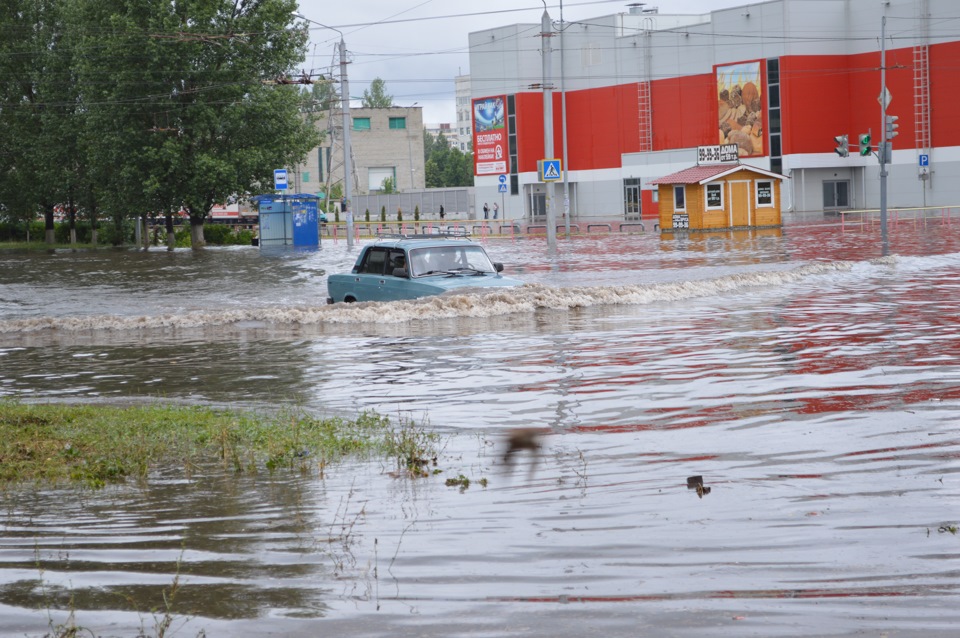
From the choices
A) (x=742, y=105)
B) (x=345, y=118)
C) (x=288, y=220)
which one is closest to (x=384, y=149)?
(x=742, y=105)

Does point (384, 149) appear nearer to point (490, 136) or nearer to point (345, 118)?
point (490, 136)

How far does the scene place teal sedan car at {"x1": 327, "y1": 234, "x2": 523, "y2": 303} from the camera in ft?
63.8

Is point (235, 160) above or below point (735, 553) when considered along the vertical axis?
above

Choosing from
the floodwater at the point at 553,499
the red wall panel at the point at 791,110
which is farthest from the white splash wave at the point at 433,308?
the red wall panel at the point at 791,110

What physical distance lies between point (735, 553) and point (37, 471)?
5199 mm

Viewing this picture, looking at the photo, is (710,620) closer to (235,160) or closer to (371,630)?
(371,630)

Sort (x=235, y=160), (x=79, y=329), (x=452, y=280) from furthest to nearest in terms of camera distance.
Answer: (x=235, y=160) < (x=79, y=329) < (x=452, y=280)

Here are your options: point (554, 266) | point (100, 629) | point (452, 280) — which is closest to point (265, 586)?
point (100, 629)

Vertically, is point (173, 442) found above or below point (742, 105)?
below

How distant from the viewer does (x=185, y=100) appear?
191ft

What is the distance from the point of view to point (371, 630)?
15.8 ft

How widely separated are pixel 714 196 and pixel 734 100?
23940 mm

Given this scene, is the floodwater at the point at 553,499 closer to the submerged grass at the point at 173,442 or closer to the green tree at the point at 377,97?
the submerged grass at the point at 173,442

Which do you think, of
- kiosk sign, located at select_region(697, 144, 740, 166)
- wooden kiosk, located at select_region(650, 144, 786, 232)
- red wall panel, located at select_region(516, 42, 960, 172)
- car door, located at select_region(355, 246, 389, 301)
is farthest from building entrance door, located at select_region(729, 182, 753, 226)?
car door, located at select_region(355, 246, 389, 301)
